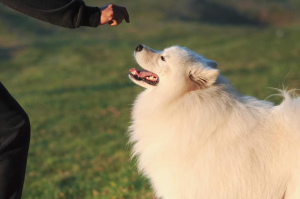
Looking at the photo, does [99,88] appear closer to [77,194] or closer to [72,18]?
[77,194]

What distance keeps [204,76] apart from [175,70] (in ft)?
1.04

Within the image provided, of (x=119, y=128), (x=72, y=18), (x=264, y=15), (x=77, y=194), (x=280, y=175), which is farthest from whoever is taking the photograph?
(x=264, y=15)

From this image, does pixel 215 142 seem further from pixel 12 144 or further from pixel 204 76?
pixel 12 144

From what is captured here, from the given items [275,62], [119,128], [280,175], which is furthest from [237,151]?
[275,62]

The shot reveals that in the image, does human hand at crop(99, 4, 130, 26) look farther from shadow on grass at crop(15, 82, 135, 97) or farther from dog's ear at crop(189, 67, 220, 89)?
shadow on grass at crop(15, 82, 135, 97)

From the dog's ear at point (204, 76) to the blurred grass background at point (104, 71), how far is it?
0.94 metres

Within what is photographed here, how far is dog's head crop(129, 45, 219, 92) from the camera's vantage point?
373 cm

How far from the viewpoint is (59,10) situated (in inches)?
114

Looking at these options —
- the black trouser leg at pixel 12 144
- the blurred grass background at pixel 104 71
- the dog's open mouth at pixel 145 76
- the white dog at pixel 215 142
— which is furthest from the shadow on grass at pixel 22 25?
the black trouser leg at pixel 12 144

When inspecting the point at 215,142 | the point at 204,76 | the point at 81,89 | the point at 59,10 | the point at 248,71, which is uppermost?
the point at 59,10

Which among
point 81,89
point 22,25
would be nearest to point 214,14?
point 22,25

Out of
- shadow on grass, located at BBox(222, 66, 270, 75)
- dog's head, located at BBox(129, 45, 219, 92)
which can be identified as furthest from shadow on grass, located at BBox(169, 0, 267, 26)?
dog's head, located at BBox(129, 45, 219, 92)

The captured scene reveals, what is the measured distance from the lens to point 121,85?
16.2 metres

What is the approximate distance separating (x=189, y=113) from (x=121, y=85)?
12653 mm
